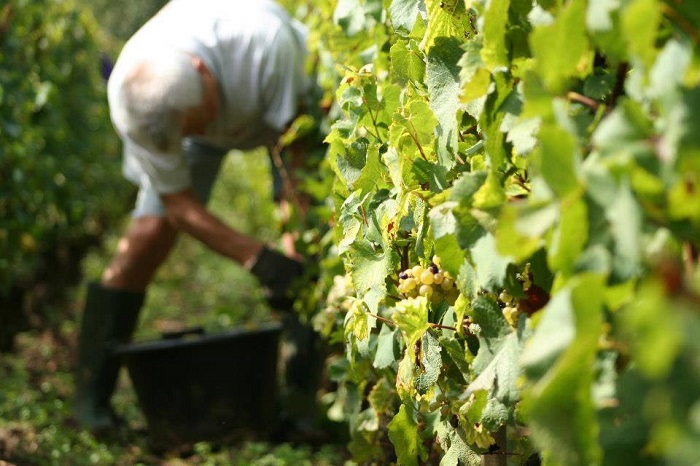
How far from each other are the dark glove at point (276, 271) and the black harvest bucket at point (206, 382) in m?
0.19

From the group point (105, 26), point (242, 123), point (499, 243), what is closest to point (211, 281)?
point (242, 123)

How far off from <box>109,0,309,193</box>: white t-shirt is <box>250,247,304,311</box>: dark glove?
1.33ft

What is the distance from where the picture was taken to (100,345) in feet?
12.4

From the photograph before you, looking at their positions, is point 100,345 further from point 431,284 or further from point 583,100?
point 583,100

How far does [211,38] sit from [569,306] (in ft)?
8.64

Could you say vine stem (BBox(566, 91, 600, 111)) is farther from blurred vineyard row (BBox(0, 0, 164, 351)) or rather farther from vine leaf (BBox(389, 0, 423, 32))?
blurred vineyard row (BBox(0, 0, 164, 351))

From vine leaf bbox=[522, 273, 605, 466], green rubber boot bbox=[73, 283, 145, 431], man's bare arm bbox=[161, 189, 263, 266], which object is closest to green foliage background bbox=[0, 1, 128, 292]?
green rubber boot bbox=[73, 283, 145, 431]

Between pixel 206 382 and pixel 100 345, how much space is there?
2.45ft

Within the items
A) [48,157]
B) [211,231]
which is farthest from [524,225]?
[48,157]

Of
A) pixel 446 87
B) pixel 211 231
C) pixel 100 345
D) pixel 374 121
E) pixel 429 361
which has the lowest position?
pixel 100 345

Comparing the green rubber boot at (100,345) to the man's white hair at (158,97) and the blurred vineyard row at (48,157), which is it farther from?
the man's white hair at (158,97)

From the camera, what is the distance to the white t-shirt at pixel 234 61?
3.20 m

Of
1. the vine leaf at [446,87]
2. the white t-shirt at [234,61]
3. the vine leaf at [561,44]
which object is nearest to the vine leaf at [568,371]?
the vine leaf at [561,44]

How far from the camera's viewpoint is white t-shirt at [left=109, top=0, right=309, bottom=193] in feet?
10.5
